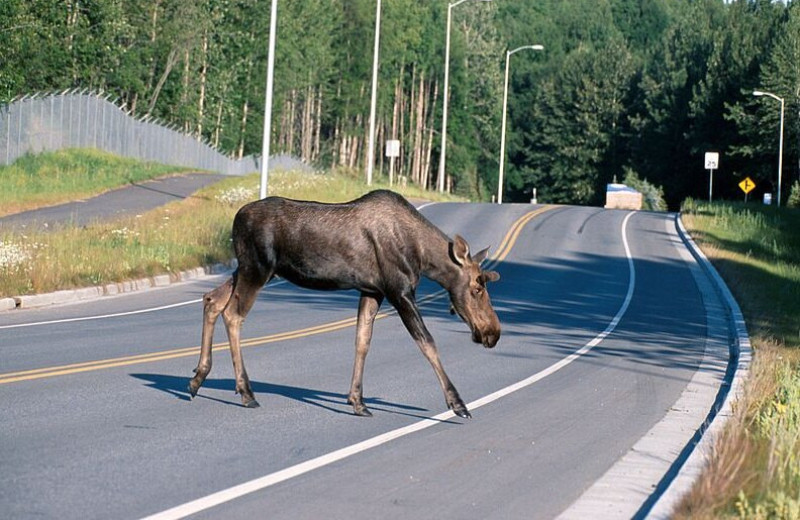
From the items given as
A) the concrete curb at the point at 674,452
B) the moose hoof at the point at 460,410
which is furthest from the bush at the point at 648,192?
the moose hoof at the point at 460,410

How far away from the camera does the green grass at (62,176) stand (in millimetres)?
42088

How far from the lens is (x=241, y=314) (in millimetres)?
11508

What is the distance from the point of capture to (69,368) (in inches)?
524

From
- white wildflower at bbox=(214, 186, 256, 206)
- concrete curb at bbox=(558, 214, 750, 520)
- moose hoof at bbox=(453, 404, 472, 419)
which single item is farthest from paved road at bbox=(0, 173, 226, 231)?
moose hoof at bbox=(453, 404, 472, 419)

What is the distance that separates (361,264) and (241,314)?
117 cm

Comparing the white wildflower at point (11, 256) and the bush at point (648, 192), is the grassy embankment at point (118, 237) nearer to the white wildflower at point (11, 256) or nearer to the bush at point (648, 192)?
the white wildflower at point (11, 256)

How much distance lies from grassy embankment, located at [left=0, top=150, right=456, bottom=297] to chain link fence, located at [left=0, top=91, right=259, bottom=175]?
3.67ft

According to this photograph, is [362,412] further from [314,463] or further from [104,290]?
[104,290]

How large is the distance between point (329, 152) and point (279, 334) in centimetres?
10189

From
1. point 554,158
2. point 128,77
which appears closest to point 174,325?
point 128,77

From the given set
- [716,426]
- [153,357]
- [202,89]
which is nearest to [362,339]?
[716,426]

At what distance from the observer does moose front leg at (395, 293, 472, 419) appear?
35.4 feet

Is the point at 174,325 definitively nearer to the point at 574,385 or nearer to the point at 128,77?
the point at 574,385

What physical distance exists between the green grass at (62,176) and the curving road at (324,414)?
20.4 metres
